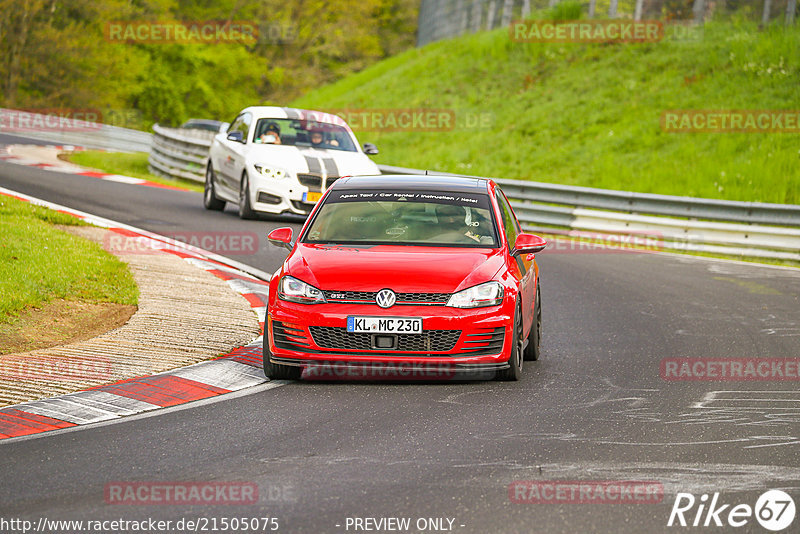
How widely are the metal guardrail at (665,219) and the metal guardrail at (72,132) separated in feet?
55.8

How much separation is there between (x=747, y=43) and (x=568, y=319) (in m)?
21.4

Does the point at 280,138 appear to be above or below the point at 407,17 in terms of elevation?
below

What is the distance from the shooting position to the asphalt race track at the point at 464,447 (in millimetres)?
5312

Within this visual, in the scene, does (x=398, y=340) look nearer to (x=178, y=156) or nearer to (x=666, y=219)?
(x=666, y=219)

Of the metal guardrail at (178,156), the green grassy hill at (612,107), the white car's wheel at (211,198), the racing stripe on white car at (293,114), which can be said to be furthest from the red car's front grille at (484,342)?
the metal guardrail at (178,156)

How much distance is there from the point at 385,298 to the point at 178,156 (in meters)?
21.1

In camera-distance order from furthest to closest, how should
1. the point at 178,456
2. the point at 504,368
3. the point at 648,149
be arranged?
the point at 648,149
the point at 504,368
the point at 178,456

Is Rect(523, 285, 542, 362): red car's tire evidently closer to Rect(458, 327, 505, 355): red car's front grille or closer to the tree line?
Rect(458, 327, 505, 355): red car's front grille

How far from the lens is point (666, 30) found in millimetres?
33531

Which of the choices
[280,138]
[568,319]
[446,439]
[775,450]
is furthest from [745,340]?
[280,138]

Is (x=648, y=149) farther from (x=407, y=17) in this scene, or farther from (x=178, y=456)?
(x=407, y=17)

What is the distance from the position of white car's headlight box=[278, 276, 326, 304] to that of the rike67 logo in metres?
3.35

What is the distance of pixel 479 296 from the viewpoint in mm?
8250

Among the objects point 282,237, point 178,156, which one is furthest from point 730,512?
point 178,156
